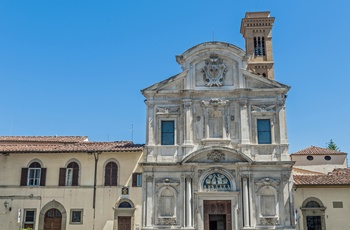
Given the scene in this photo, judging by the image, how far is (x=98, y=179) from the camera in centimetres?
2992

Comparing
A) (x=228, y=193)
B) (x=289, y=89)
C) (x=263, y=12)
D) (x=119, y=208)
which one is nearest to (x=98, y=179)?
(x=119, y=208)

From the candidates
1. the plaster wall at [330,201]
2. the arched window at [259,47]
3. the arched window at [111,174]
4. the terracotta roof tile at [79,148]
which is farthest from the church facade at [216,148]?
the arched window at [259,47]

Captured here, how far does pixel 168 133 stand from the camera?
2959 cm

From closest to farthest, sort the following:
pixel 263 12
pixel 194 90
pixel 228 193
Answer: pixel 228 193 → pixel 194 90 → pixel 263 12

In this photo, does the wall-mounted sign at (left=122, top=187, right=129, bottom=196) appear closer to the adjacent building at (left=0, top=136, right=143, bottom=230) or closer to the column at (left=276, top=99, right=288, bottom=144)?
the adjacent building at (left=0, top=136, right=143, bottom=230)

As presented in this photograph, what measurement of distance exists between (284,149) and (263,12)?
27.1 meters

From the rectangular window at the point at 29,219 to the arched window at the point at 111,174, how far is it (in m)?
5.73

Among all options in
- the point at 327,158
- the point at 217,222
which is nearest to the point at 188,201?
the point at 217,222

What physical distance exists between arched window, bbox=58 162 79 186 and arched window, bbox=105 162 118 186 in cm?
217

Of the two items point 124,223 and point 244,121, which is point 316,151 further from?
point 124,223

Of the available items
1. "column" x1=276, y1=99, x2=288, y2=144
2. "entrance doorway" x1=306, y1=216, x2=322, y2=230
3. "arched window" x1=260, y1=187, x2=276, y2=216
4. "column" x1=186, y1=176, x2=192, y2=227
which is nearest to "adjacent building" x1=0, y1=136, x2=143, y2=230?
"column" x1=186, y1=176, x2=192, y2=227

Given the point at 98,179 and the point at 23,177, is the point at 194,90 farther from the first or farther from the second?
the point at 23,177

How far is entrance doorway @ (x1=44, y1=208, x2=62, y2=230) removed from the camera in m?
29.6

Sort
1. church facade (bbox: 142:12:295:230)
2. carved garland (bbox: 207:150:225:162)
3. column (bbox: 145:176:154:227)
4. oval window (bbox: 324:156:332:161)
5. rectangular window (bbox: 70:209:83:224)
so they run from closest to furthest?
church facade (bbox: 142:12:295:230) → column (bbox: 145:176:154:227) → carved garland (bbox: 207:150:225:162) → rectangular window (bbox: 70:209:83:224) → oval window (bbox: 324:156:332:161)
